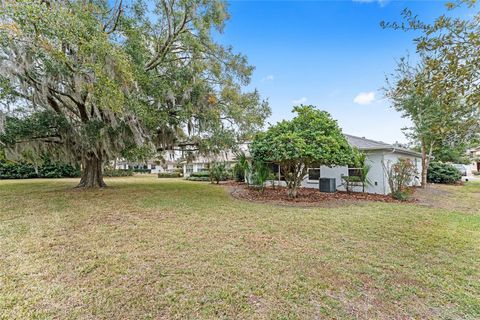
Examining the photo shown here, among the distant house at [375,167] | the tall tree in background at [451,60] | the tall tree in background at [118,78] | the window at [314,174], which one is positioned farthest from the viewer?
the window at [314,174]

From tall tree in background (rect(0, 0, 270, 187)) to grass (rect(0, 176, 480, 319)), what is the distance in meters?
3.75

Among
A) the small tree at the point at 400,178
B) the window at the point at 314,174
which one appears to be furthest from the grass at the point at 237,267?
the window at the point at 314,174

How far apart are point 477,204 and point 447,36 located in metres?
8.92

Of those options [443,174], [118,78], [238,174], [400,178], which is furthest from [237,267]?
[443,174]

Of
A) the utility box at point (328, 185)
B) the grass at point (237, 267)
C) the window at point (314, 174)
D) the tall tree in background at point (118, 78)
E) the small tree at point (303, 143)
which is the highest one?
the tall tree in background at point (118, 78)

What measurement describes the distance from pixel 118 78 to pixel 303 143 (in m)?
5.95

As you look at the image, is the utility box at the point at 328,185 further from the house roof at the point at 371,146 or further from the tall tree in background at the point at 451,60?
the tall tree in background at the point at 451,60

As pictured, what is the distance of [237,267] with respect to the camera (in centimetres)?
316

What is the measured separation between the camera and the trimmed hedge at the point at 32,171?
20109 millimetres

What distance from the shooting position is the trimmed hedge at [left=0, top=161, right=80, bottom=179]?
2011cm

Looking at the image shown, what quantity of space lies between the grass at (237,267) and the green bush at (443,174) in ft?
44.5

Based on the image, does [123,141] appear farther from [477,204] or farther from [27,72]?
[477,204]

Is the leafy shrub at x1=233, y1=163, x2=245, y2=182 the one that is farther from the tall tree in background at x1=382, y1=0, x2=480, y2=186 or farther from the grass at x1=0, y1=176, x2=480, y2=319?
the tall tree in background at x1=382, y1=0, x2=480, y2=186

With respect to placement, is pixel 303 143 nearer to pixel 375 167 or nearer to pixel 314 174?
pixel 375 167
